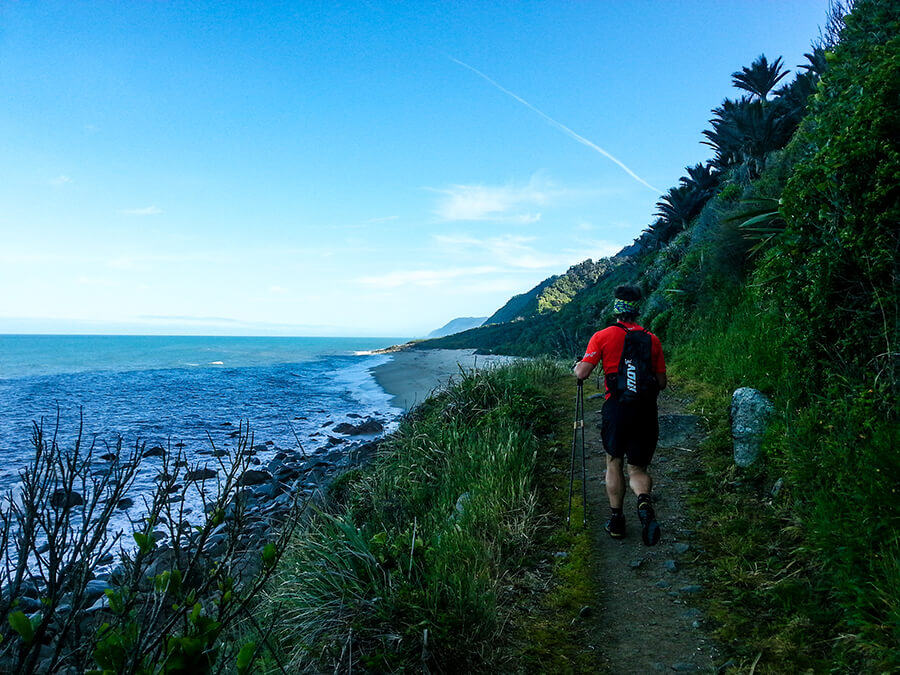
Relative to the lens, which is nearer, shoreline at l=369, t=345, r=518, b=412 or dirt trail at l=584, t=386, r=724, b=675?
dirt trail at l=584, t=386, r=724, b=675

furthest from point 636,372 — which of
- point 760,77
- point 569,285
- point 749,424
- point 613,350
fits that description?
point 569,285

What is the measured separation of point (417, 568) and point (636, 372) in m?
2.44

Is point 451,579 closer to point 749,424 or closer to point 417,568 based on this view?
point 417,568

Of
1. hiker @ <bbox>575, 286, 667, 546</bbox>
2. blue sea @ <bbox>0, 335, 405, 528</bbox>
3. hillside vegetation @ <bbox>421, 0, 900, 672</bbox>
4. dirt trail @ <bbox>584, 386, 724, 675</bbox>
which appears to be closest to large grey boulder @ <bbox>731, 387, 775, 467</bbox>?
hillside vegetation @ <bbox>421, 0, 900, 672</bbox>

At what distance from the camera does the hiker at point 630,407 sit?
445 cm

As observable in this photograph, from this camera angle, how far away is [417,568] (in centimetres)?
339

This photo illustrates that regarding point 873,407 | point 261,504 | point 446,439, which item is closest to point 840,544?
point 873,407

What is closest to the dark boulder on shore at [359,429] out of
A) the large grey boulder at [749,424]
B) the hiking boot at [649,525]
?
the large grey boulder at [749,424]

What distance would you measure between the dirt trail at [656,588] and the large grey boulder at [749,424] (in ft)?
2.08

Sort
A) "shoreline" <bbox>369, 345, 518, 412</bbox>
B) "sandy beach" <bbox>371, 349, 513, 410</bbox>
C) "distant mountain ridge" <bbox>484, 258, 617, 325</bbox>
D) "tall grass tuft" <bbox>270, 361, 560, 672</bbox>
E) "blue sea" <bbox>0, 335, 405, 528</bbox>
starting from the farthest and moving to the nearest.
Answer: "distant mountain ridge" <bbox>484, 258, 617, 325</bbox>
"sandy beach" <bbox>371, 349, 513, 410</bbox>
"shoreline" <bbox>369, 345, 518, 412</bbox>
"blue sea" <bbox>0, 335, 405, 528</bbox>
"tall grass tuft" <bbox>270, 361, 560, 672</bbox>

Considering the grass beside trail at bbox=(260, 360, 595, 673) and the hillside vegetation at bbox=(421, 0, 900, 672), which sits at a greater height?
the hillside vegetation at bbox=(421, 0, 900, 672)

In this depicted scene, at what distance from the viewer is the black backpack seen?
443 cm

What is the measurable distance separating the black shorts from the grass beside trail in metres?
0.91

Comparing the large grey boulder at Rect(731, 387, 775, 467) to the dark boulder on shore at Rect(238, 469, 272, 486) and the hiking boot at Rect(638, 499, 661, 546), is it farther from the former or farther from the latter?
the dark boulder on shore at Rect(238, 469, 272, 486)
